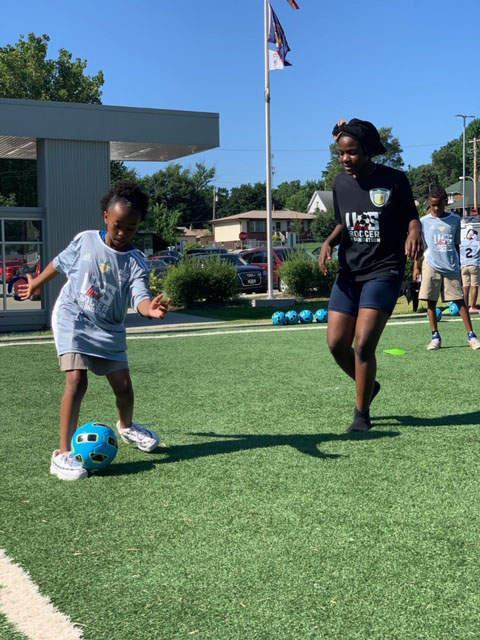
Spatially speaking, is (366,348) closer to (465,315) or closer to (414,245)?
(414,245)

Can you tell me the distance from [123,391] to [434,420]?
8.26 feet

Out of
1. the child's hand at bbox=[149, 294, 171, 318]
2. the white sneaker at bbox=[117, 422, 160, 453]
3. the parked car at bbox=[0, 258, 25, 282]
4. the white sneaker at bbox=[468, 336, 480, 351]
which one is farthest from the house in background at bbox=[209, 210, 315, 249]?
the child's hand at bbox=[149, 294, 171, 318]

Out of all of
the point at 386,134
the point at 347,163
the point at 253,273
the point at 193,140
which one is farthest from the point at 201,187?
the point at 347,163

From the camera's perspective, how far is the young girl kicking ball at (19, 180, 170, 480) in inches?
187

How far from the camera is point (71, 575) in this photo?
3232 millimetres

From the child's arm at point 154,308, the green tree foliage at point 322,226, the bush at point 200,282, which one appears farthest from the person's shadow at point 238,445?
the green tree foliage at point 322,226

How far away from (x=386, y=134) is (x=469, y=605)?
13552 centimetres

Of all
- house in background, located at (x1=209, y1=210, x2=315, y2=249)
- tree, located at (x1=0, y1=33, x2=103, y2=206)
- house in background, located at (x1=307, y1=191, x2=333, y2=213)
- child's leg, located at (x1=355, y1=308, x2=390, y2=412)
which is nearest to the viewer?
child's leg, located at (x1=355, y1=308, x2=390, y2=412)

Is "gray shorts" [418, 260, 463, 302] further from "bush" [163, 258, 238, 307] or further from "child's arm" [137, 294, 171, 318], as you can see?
"bush" [163, 258, 238, 307]

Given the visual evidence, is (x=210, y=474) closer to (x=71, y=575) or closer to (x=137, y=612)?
(x=71, y=575)

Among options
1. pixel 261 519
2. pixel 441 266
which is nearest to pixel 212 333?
pixel 441 266

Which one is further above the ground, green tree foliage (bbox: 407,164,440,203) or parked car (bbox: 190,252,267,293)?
green tree foliage (bbox: 407,164,440,203)

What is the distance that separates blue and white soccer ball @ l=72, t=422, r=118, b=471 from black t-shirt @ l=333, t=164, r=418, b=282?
218cm

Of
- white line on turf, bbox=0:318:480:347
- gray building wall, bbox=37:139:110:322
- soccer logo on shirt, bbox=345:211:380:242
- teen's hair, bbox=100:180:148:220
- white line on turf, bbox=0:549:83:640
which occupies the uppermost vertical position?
gray building wall, bbox=37:139:110:322
